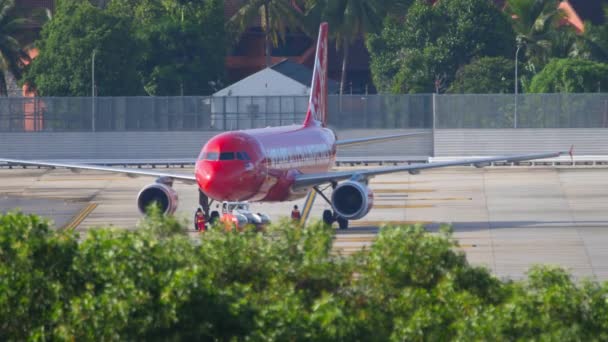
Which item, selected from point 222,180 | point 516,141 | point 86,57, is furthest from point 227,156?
point 86,57

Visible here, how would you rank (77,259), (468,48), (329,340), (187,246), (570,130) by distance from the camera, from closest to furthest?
(329,340) < (77,259) < (187,246) < (570,130) < (468,48)

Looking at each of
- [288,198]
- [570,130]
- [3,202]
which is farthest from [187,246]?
[570,130]

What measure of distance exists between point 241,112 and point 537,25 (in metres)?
37.5

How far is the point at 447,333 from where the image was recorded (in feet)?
50.7

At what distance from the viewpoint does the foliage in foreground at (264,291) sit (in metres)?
14.9

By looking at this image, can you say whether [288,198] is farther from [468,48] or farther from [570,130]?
[468,48]

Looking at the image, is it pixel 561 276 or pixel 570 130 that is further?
pixel 570 130

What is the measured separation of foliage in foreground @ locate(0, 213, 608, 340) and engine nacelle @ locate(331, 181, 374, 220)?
892 inches

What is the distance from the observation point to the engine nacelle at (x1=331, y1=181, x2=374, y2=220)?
40000 millimetres

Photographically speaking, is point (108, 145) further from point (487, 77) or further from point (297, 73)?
point (487, 77)

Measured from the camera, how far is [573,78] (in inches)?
3381

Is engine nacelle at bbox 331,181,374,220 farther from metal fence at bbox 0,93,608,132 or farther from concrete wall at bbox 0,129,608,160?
metal fence at bbox 0,93,608,132

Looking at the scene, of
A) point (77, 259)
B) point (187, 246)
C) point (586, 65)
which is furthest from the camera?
point (586, 65)

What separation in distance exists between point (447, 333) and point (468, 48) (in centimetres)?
8527
